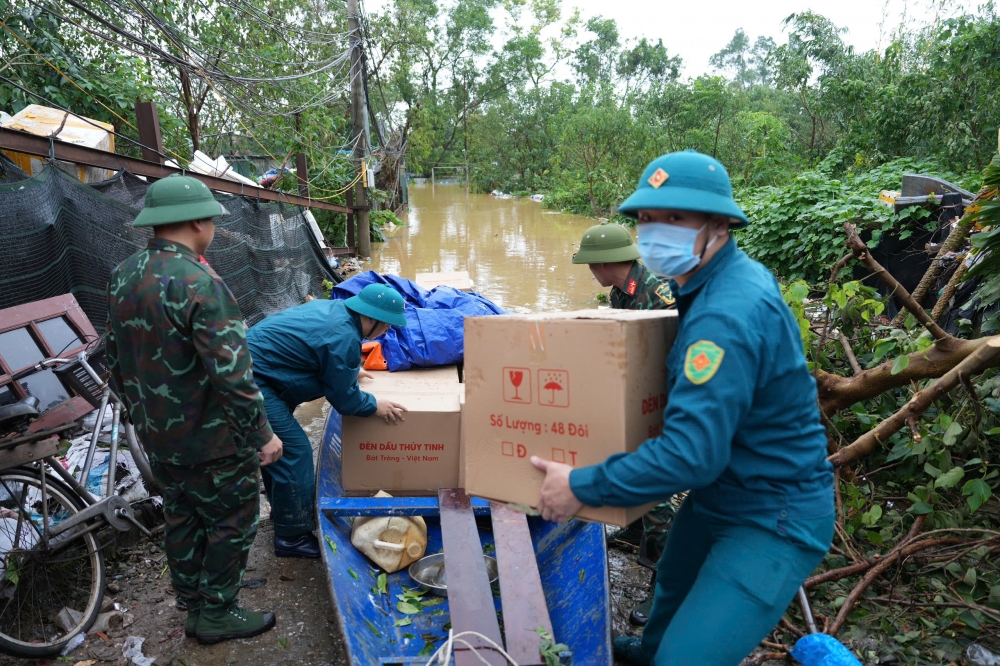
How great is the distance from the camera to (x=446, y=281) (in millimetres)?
7176

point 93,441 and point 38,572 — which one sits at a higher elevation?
point 93,441

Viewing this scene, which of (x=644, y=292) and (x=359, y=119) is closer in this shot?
(x=644, y=292)

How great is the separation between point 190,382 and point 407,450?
1.17m

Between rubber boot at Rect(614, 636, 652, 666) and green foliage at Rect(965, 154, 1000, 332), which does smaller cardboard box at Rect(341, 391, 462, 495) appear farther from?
green foliage at Rect(965, 154, 1000, 332)

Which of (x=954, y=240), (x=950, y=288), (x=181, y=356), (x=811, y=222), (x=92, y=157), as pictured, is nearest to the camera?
(x=181, y=356)

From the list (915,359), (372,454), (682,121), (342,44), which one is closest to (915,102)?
(682,121)

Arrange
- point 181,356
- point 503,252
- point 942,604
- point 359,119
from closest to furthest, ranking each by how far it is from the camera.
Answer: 1. point 181,356
2. point 942,604
3. point 359,119
4. point 503,252

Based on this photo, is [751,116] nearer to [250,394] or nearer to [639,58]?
[250,394]

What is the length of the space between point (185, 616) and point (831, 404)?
10.8 ft

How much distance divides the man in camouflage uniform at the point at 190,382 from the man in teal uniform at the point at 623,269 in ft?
5.54

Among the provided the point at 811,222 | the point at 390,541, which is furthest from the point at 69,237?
the point at 811,222

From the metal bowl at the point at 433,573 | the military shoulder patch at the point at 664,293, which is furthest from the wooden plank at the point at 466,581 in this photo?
the military shoulder patch at the point at 664,293

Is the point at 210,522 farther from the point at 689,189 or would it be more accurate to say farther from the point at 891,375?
the point at 891,375

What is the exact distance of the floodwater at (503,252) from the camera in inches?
453
